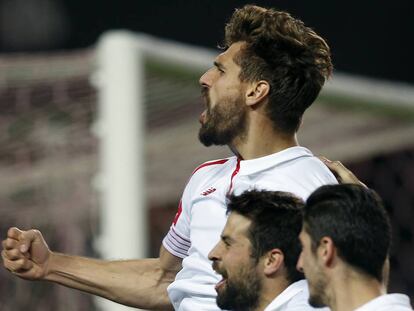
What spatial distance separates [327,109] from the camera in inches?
301

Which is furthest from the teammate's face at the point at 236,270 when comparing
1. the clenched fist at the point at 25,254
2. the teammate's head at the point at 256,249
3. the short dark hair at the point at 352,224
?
the clenched fist at the point at 25,254

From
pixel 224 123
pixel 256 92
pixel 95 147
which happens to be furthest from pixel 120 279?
pixel 95 147

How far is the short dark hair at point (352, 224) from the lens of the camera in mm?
3463

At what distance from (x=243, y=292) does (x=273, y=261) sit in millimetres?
104

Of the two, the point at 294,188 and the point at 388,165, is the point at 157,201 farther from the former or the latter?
the point at 294,188

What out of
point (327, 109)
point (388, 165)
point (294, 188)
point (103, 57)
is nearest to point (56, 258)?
point (294, 188)

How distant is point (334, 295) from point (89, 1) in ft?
25.9

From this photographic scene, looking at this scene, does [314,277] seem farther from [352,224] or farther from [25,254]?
[25,254]

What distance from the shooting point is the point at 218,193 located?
14.2 ft

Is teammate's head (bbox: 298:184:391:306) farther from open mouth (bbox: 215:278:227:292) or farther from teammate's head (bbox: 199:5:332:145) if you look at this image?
teammate's head (bbox: 199:5:332:145)

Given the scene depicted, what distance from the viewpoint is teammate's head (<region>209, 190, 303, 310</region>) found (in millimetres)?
3926

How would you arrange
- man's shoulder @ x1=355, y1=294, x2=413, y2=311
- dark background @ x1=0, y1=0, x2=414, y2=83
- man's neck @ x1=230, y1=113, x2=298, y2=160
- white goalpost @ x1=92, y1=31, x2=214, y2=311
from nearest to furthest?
man's shoulder @ x1=355, y1=294, x2=413, y2=311 < man's neck @ x1=230, y1=113, x2=298, y2=160 < white goalpost @ x1=92, y1=31, x2=214, y2=311 < dark background @ x1=0, y1=0, x2=414, y2=83

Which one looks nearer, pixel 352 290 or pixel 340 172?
pixel 352 290

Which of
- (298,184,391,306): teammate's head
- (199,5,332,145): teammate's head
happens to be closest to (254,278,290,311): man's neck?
(298,184,391,306): teammate's head
